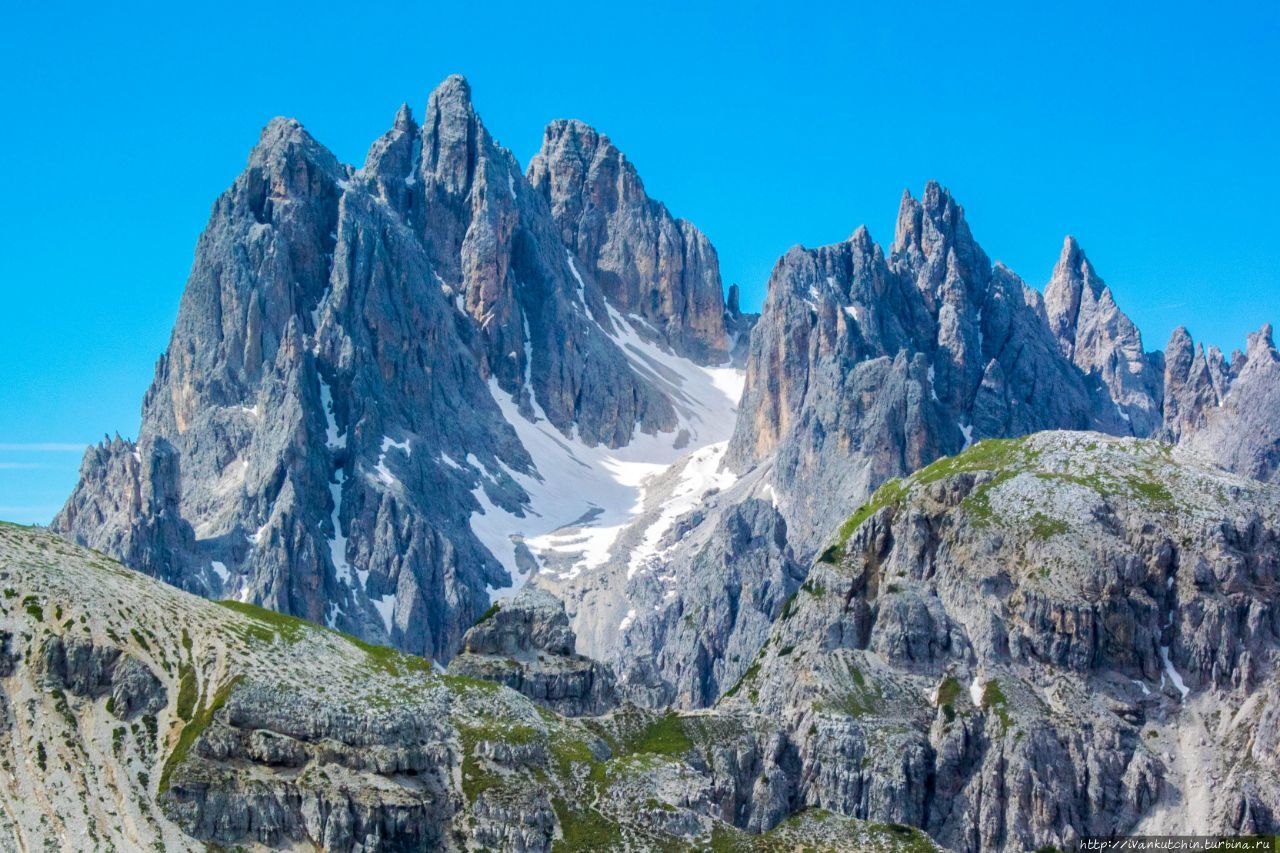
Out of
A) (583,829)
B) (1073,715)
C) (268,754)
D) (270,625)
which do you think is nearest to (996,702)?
(1073,715)

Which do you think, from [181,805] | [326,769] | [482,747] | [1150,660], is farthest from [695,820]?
[1150,660]

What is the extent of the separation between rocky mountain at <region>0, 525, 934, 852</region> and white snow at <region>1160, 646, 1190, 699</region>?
4968cm

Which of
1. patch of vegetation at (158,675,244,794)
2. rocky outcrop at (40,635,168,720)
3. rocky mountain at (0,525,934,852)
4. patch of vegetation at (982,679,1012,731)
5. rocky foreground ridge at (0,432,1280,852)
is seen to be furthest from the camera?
patch of vegetation at (982,679,1012,731)

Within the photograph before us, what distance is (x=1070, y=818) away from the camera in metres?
183

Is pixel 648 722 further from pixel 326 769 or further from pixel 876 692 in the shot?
pixel 326 769

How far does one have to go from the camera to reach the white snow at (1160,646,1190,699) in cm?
19475

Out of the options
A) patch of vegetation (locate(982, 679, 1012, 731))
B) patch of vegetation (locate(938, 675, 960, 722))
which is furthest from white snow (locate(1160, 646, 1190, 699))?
patch of vegetation (locate(938, 675, 960, 722))

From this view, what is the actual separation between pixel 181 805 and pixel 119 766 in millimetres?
6610

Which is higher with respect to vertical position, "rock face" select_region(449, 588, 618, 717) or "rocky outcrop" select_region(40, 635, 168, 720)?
"rock face" select_region(449, 588, 618, 717)

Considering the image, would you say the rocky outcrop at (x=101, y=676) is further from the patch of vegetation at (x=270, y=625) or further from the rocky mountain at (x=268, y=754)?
the patch of vegetation at (x=270, y=625)

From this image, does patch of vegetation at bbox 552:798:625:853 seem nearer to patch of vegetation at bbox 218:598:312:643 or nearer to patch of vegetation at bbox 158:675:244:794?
patch of vegetation at bbox 158:675:244:794

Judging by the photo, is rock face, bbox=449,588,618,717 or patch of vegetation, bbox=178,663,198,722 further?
rock face, bbox=449,588,618,717

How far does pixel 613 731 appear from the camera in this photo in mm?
183875

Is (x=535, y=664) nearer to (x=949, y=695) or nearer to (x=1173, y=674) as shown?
(x=949, y=695)
